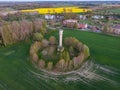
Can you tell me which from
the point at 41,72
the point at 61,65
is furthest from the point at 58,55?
the point at 41,72

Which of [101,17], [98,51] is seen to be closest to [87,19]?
[101,17]

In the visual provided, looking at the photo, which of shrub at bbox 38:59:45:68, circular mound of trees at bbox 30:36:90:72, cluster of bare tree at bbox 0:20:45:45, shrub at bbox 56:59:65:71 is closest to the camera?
Answer: shrub at bbox 56:59:65:71

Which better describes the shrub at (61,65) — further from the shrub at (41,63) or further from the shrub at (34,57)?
the shrub at (34,57)

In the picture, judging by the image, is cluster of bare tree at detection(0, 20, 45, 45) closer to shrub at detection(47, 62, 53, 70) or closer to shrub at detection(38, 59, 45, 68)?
shrub at detection(38, 59, 45, 68)

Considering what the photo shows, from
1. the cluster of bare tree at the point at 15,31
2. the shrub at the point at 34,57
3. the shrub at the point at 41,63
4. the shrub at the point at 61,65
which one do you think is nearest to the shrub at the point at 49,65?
the shrub at the point at 61,65

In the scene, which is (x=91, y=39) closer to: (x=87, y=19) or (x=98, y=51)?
(x=98, y=51)

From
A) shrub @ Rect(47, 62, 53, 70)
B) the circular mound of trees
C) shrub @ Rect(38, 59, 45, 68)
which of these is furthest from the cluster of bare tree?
shrub @ Rect(47, 62, 53, 70)
